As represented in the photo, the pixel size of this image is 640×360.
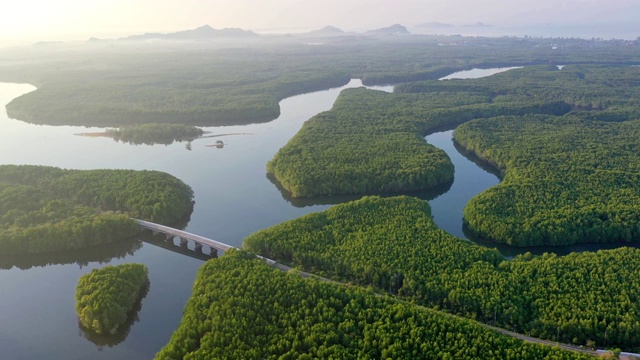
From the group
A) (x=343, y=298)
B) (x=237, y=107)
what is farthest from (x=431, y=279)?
(x=237, y=107)

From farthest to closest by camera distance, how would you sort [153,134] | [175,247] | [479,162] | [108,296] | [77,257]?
[153,134] → [479,162] → [175,247] → [77,257] → [108,296]

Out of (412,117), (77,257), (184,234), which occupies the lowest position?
(77,257)

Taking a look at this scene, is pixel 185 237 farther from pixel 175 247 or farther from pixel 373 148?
pixel 373 148

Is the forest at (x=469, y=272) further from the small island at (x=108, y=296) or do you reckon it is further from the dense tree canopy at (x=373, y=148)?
the dense tree canopy at (x=373, y=148)

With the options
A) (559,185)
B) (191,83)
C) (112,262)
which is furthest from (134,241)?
(191,83)

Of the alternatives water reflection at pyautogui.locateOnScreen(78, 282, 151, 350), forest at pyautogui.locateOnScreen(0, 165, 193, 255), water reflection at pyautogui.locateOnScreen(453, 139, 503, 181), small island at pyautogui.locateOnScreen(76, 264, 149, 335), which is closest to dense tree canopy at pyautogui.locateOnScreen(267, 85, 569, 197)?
water reflection at pyautogui.locateOnScreen(453, 139, 503, 181)

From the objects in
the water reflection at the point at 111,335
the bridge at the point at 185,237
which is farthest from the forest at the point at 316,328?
the bridge at the point at 185,237
